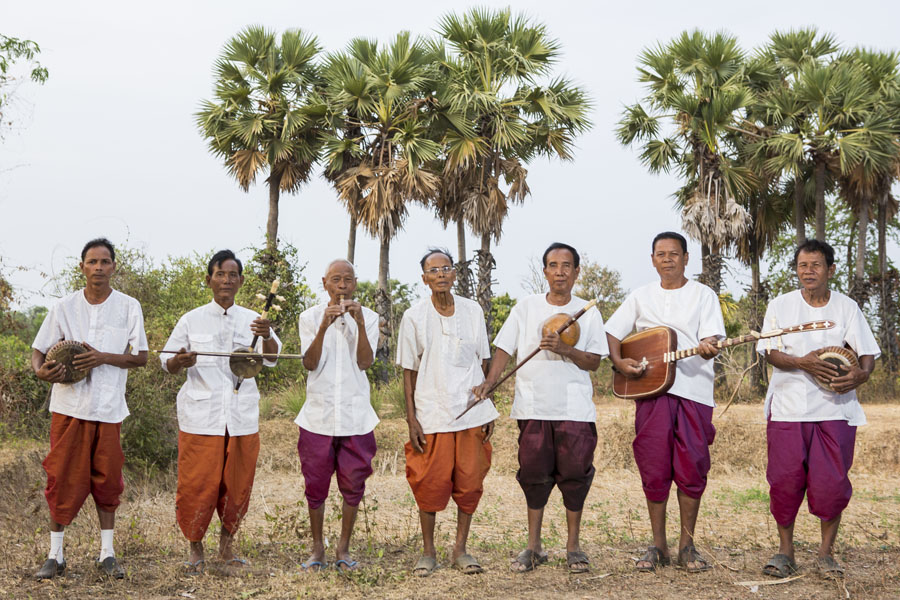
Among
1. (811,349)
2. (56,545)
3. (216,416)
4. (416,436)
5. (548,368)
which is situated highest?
(811,349)

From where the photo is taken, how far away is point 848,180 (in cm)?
2078

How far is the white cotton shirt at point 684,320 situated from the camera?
4.77 meters

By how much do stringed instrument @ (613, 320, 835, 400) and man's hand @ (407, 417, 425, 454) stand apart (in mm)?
1267

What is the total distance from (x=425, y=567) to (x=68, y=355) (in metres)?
2.47

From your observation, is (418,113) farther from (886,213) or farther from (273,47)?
(886,213)

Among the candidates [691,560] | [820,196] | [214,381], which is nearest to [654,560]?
[691,560]

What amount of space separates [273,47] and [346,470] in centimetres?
1669

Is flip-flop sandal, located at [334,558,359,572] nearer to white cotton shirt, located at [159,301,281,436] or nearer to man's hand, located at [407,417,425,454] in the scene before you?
man's hand, located at [407,417,425,454]

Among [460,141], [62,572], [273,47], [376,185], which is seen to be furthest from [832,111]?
[62,572]

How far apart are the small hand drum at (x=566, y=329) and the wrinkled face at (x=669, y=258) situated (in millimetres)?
668

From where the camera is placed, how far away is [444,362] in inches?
191

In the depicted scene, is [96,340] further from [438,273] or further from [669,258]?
[669,258]

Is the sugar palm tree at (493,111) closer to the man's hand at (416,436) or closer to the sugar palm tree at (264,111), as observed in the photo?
the sugar palm tree at (264,111)

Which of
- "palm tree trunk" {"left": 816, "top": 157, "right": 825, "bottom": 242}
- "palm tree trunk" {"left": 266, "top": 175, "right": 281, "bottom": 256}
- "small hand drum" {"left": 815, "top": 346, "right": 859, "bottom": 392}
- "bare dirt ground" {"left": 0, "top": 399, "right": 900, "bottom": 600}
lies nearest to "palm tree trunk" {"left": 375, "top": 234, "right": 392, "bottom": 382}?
"palm tree trunk" {"left": 266, "top": 175, "right": 281, "bottom": 256}
